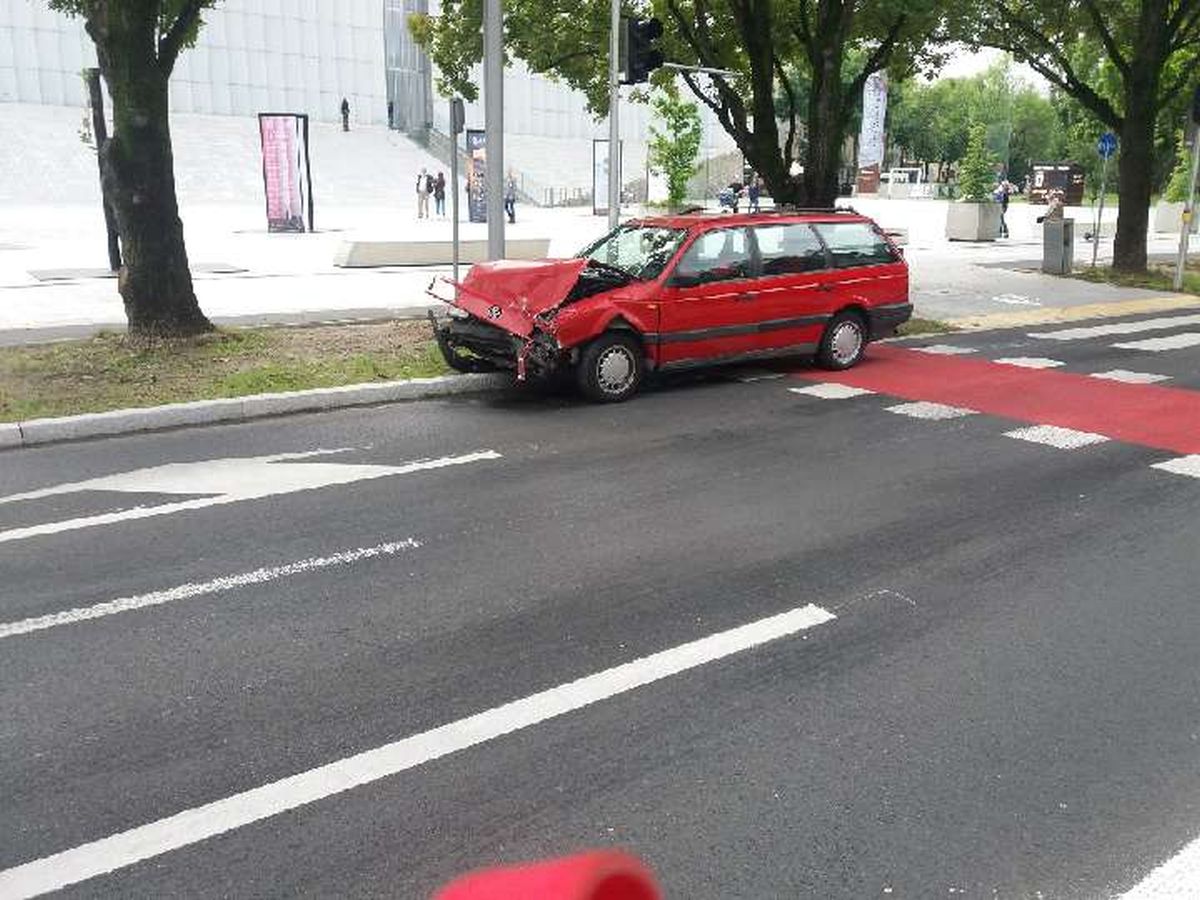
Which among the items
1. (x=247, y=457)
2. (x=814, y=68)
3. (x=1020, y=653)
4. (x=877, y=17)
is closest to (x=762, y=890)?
(x=1020, y=653)

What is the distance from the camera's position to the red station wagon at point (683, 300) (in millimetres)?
9508

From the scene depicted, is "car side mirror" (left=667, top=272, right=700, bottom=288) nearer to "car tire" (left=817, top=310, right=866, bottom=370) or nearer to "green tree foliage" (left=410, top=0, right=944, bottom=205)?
"car tire" (left=817, top=310, right=866, bottom=370)

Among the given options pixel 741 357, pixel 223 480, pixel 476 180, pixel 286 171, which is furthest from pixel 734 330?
pixel 476 180

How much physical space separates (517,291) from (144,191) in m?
4.38

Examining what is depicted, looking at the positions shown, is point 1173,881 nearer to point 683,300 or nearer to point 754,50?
point 683,300

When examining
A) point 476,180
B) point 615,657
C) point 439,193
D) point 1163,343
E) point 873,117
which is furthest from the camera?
point 873,117

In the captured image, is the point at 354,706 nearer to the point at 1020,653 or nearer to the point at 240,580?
the point at 240,580

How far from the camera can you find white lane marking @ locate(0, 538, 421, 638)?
4.86 meters

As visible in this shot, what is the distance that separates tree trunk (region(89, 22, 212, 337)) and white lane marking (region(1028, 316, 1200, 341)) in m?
11.5

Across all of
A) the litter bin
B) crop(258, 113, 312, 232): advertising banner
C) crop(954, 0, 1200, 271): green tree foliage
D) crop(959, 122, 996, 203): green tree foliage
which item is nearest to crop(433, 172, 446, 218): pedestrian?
crop(258, 113, 312, 232): advertising banner

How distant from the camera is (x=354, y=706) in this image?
4098 mm

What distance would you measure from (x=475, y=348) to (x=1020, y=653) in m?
6.33

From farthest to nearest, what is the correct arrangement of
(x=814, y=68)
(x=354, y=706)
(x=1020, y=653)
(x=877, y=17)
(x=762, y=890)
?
(x=877, y=17)
(x=814, y=68)
(x=1020, y=653)
(x=354, y=706)
(x=762, y=890)

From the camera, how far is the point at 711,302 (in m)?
10.3
